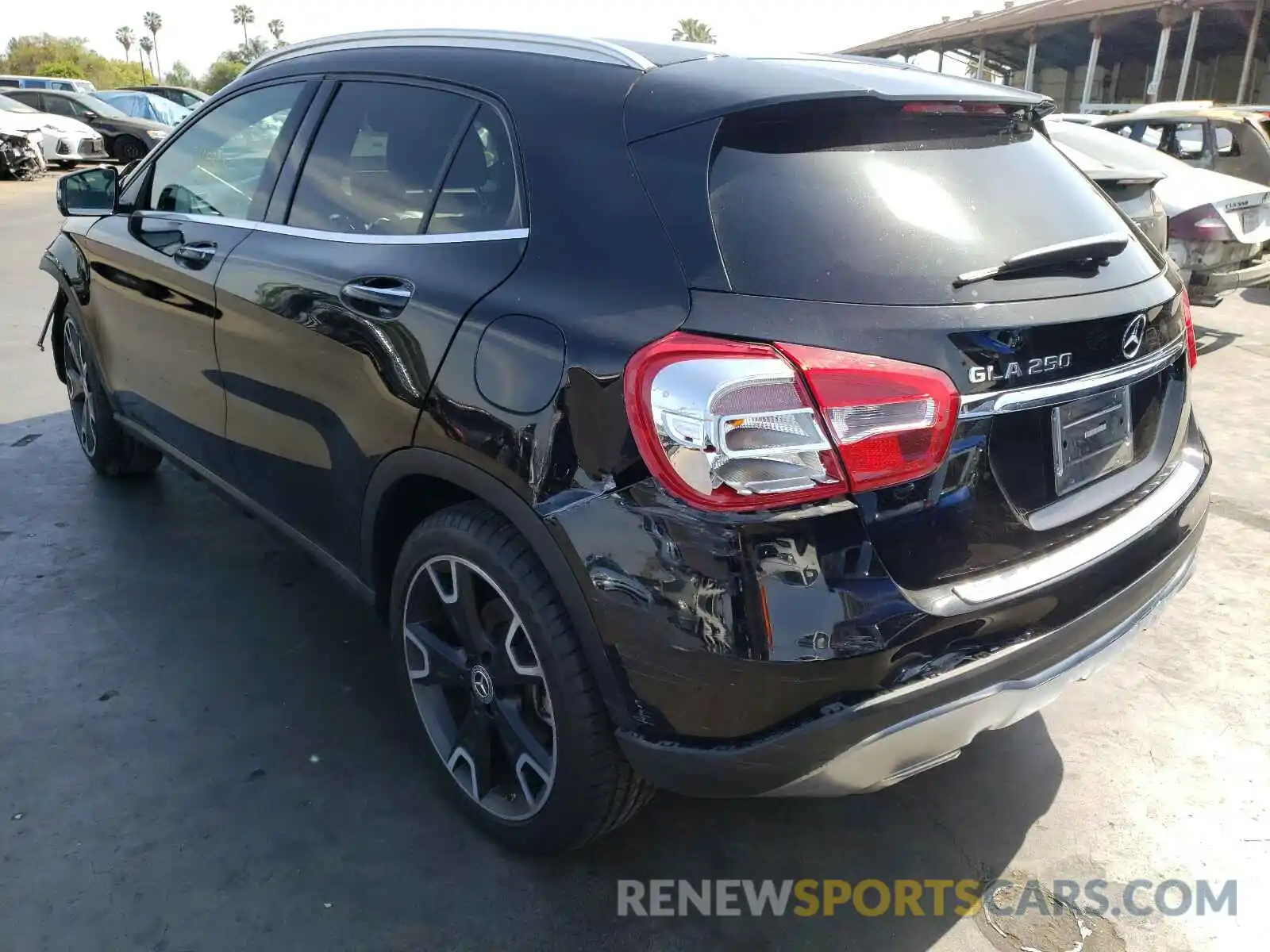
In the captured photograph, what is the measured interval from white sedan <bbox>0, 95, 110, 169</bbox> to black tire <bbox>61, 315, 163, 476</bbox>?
1682 centimetres

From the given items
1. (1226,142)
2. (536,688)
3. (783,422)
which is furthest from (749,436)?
(1226,142)

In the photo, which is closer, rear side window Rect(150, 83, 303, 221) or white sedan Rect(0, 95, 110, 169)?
rear side window Rect(150, 83, 303, 221)

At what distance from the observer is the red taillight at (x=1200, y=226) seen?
23.1 ft

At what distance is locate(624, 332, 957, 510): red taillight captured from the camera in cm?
175

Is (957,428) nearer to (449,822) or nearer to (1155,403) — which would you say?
(1155,403)

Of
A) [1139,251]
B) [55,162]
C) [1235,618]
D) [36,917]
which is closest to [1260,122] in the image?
[1235,618]

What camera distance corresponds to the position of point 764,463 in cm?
175

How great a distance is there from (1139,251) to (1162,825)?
4.63ft

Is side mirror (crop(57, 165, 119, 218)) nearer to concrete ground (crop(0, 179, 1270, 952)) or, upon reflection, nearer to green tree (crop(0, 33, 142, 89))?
concrete ground (crop(0, 179, 1270, 952))

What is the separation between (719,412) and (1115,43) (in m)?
39.1

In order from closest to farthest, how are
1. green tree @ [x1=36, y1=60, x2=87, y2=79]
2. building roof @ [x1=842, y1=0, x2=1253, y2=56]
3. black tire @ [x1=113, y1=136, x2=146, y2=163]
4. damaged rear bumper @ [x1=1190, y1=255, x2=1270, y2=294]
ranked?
damaged rear bumper @ [x1=1190, y1=255, x2=1270, y2=294] → black tire @ [x1=113, y1=136, x2=146, y2=163] → building roof @ [x1=842, y1=0, x2=1253, y2=56] → green tree @ [x1=36, y1=60, x2=87, y2=79]

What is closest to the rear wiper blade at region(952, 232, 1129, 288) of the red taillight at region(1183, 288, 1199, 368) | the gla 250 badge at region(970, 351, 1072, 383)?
the gla 250 badge at region(970, 351, 1072, 383)

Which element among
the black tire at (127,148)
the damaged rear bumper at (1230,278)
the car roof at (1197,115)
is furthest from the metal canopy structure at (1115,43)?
the damaged rear bumper at (1230,278)

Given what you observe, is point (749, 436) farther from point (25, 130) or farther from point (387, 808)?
point (25, 130)
